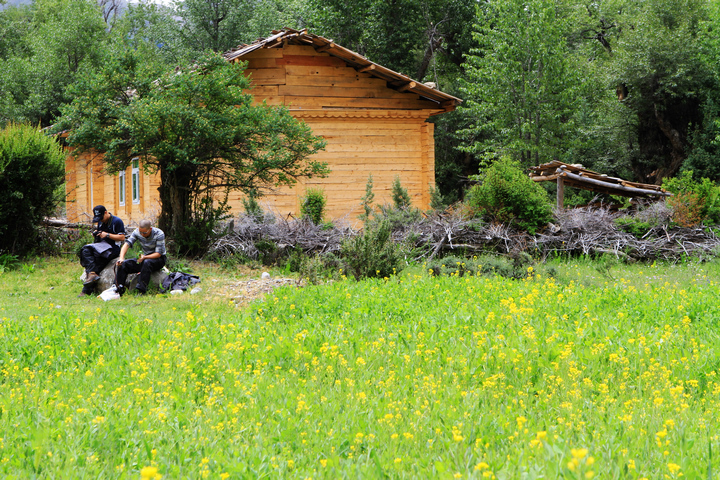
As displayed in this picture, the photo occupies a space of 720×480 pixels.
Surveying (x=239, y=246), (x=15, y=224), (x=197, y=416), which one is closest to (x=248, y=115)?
(x=239, y=246)

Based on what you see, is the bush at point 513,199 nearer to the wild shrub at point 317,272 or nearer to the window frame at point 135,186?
the wild shrub at point 317,272

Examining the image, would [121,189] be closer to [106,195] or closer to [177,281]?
[106,195]

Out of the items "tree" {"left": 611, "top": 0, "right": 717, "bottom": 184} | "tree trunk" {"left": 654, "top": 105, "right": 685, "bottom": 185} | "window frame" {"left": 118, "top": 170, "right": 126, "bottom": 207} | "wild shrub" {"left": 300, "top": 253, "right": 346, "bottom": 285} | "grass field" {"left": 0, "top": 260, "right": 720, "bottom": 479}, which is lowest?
"grass field" {"left": 0, "top": 260, "right": 720, "bottom": 479}

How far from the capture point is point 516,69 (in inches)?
1109

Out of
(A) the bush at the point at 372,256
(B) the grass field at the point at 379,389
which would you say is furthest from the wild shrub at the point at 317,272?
(B) the grass field at the point at 379,389

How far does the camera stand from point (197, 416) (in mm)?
4238

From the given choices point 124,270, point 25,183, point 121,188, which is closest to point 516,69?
point 121,188

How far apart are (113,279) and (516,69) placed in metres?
21.9

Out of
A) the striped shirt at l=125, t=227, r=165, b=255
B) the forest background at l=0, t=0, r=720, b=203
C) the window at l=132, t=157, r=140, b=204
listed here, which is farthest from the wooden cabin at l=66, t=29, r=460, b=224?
the forest background at l=0, t=0, r=720, b=203

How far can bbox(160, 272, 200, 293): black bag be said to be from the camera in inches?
444

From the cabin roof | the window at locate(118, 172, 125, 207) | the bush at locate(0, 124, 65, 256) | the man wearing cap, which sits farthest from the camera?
the window at locate(118, 172, 125, 207)

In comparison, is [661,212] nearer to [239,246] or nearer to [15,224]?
[239,246]

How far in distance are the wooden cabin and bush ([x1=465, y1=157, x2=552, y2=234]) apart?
16.6 ft

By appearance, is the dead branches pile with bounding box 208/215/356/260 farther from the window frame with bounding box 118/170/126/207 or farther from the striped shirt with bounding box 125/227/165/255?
the window frame with bounding box 118/170/126/207
